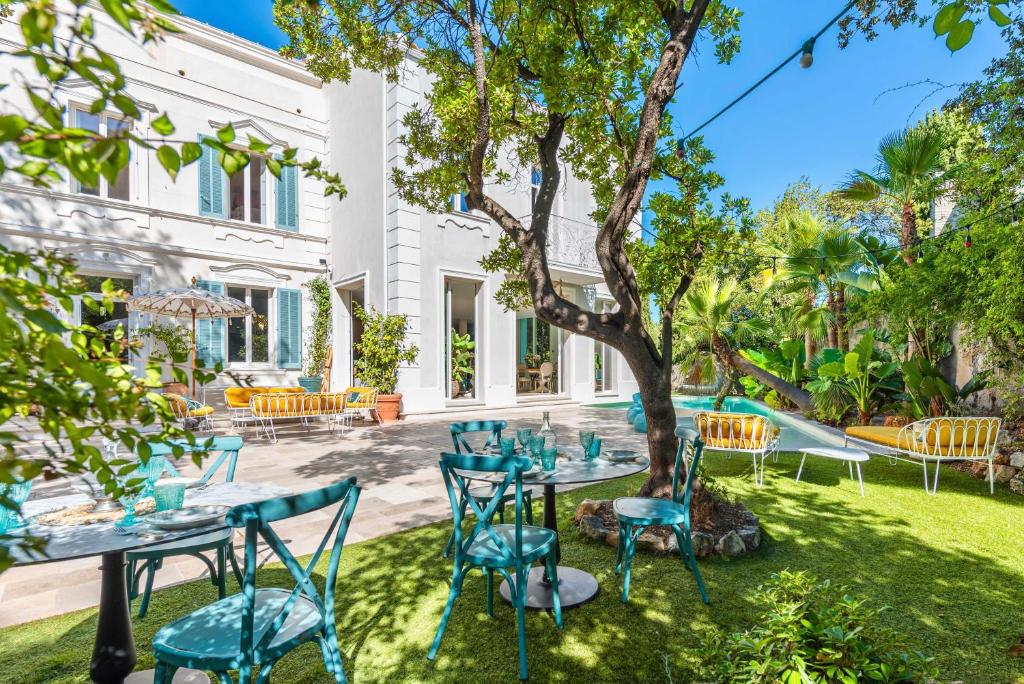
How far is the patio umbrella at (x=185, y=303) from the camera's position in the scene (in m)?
9.16

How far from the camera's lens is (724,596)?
3.22m

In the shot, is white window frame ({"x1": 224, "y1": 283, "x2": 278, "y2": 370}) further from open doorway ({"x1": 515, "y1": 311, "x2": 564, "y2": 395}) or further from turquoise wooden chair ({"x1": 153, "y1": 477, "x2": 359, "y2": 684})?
turquoise wooden chair ({"x1": 153, "y1": 477, "x2": 359, "y2": 684})

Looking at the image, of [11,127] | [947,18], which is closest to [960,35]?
[947,18]

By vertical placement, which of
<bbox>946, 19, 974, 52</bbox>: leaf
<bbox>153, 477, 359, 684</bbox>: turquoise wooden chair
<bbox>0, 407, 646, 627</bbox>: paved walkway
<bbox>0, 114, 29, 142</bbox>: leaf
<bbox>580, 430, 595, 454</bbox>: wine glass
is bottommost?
<bbox>0, 407, 646, 627</bbox>: paved walkway

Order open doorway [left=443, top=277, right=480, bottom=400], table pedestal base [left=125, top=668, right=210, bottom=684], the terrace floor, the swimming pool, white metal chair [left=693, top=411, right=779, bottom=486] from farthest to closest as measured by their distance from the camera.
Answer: open doorway [left=443, top=277, right=480, bottom=400]
the swimming pool
white metal chair [left=693, top=411, right=779, bottom=486]
the terrace floor
table pedestal base [left=125, top=668, right=210, bottom=684]

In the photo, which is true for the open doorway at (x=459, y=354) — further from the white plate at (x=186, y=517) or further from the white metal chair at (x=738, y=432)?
the white plate at (x=186, y=517)

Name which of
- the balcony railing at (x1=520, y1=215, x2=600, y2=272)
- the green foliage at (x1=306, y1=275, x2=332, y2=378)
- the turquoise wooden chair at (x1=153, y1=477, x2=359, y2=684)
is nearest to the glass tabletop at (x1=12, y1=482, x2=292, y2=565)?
the turquoise wooden chair at (x1=153, y1=477, x2=359, y2=684)

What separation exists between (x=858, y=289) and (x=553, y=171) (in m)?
9.56

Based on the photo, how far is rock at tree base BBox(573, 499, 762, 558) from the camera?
381 centimetres

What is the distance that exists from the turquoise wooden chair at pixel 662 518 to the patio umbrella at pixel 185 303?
829 centimetres

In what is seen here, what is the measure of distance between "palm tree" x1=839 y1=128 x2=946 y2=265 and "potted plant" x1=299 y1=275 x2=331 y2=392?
12.3 m

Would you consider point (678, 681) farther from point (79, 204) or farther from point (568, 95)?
point (79, 204)

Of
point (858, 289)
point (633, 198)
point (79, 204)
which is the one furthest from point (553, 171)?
point (79, 204)

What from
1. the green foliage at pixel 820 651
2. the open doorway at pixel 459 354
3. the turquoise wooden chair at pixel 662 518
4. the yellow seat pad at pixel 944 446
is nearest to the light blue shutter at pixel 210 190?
the open doorway at pixel 459 354
